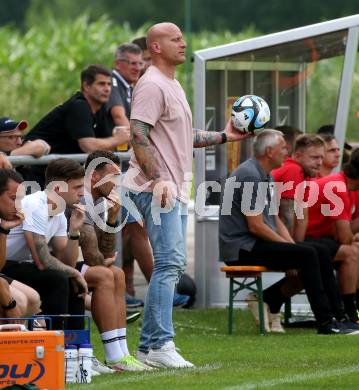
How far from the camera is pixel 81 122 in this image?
A: 11953 mm

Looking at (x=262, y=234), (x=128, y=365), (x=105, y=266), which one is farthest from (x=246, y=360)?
(x=262, y=234)

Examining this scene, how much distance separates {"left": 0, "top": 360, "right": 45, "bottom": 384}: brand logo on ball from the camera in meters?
7.79

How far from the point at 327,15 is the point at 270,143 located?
45.6 m

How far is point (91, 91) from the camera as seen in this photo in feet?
40.1

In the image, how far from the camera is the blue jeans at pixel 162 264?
9133 millimetres

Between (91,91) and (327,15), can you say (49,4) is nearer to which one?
(327,15)

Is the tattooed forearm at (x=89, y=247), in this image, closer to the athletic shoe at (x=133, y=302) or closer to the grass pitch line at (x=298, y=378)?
the grass pitch line at (x=298, y=378)

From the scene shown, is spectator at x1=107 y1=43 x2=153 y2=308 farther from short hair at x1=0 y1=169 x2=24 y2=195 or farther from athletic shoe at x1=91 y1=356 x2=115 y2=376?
short hair at x1=0 y1=169 x2=24 y2=195

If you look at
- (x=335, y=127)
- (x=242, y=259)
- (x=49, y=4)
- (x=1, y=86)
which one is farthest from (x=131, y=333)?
(x=49, y=4)

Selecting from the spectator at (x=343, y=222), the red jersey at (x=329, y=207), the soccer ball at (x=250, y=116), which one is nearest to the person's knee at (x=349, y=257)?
the spectator at (x=343, y=222)

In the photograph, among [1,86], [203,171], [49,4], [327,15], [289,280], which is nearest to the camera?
[289,280]

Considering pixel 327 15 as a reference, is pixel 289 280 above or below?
below

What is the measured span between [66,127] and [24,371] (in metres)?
4.46

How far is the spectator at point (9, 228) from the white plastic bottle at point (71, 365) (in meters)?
0.50
